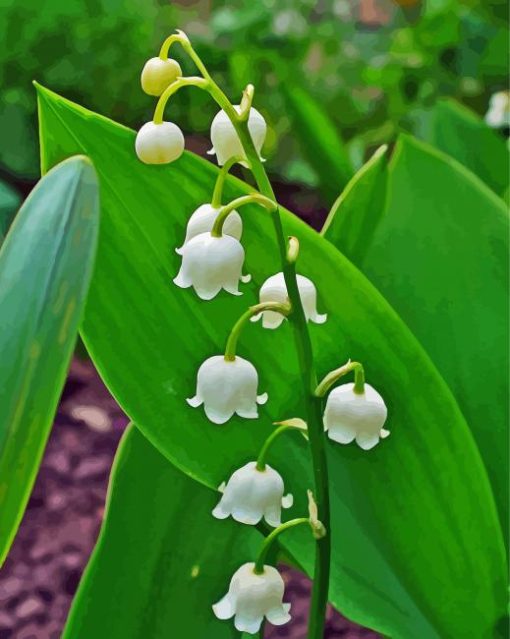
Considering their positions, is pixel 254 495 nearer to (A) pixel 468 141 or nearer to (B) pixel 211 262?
(B) pixel 211 262

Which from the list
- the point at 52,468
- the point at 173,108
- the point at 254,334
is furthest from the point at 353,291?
the point at 173,108

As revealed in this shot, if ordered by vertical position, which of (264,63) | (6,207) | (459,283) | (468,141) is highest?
Answer: (264,63)

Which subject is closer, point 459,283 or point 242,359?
point 242,359

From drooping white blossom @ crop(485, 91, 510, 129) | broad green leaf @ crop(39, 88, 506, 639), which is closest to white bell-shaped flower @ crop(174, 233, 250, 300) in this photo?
broad green leaf @ crop(39, 88, 506, 639)

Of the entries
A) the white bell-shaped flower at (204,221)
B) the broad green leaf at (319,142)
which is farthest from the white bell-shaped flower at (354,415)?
the broad green leaf at (319,142)

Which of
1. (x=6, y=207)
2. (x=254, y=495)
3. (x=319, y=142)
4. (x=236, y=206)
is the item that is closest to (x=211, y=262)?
(x=236, y=206)

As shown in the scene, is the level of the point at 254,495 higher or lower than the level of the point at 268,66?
lower

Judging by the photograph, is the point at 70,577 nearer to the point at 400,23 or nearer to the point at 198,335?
the point at 198,335

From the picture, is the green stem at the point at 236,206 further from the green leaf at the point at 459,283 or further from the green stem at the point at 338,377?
the green leaf at the point at 459,283
